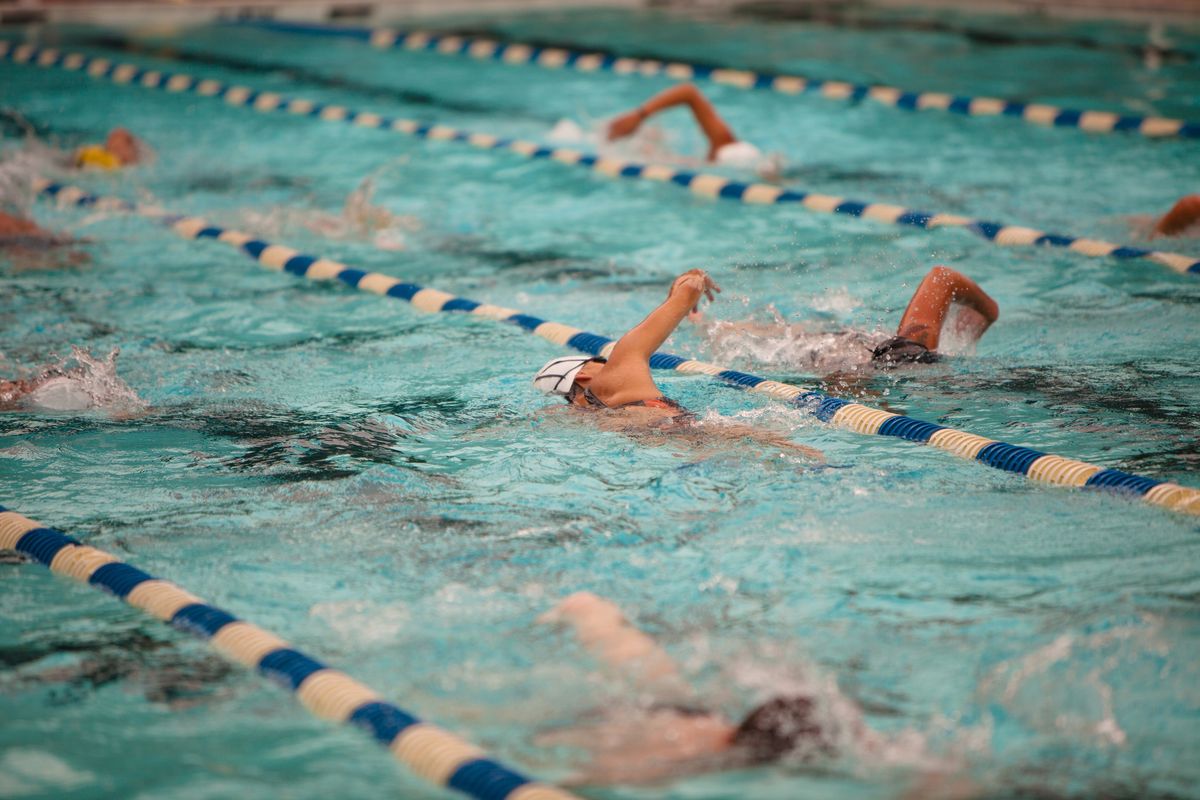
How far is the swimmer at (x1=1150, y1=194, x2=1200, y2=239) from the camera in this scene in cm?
611

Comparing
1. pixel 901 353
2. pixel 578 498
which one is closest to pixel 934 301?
pixel 901 353

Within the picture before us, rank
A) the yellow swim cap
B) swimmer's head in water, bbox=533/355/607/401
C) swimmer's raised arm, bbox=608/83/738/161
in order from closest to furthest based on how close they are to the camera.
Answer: swimmer's head in water, bbox=533/355/607/401 → swimmer's raised arm, bbox=608/83/738/161 → the yellow swim cap

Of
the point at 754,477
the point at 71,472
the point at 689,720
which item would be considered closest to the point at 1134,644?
the point at 689,720

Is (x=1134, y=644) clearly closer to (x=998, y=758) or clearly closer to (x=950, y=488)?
(x=998, y=758)

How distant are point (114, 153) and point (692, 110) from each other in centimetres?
372

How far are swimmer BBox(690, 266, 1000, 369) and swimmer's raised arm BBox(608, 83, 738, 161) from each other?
3.32m

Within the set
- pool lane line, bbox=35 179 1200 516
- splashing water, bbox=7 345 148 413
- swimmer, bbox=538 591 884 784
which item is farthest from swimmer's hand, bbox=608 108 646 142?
swimmer, bbox=538 591 884 784

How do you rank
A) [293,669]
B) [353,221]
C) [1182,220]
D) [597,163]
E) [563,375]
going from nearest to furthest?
[293,669] < [563,375] < [1182,220] < [353,221] < [597,163]

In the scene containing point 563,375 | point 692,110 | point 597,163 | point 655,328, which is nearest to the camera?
point 655,328

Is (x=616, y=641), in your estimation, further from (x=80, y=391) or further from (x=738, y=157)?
(x=738, y=157)

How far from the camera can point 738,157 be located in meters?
8.43

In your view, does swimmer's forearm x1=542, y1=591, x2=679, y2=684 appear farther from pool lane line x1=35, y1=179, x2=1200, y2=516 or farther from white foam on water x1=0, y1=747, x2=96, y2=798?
pool lane line x1=35, y1=179, x2=1200, y2=516

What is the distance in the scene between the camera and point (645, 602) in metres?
3.18

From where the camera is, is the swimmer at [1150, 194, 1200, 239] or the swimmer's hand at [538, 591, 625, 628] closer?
the swimmer's hand at [538, 591, 625, 628]
